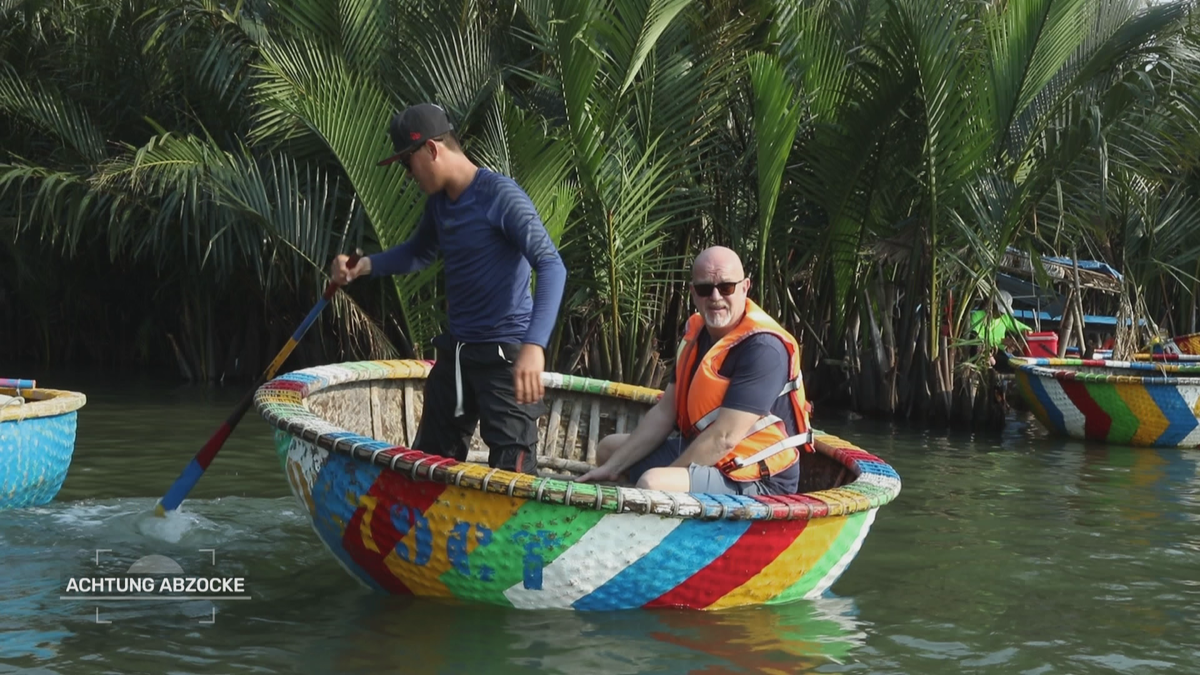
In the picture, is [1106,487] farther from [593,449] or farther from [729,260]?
[729,260]

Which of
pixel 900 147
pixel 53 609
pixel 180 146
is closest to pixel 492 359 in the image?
pixel 53 609

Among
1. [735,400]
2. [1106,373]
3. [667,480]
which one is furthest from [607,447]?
[1106,373]

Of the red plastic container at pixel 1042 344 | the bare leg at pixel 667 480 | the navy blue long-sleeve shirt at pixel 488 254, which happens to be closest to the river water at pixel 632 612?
the bare leg at pixel 667 480

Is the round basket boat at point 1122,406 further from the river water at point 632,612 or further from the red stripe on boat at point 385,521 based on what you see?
the red stripe on boat at point 385,521

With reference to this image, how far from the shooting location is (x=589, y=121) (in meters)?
9.98

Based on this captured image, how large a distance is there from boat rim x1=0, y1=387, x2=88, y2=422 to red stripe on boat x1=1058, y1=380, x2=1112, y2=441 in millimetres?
7895

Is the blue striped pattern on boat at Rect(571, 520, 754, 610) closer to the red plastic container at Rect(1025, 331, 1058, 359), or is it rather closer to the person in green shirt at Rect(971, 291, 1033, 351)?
the person in green shirt at Rect(971, 291, 1033, 351)

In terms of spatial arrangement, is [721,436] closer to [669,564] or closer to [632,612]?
[669,564]

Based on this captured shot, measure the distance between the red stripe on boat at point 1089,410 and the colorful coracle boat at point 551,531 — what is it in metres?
6.61

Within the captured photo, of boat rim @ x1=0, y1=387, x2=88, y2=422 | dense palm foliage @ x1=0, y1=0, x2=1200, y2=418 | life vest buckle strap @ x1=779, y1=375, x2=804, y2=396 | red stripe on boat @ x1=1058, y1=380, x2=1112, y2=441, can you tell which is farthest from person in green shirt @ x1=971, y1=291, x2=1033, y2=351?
boat rim @ x1=0, y1=387, x2=88, y2=422

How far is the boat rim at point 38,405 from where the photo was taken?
19.7 feet

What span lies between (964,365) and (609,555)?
25.4ft

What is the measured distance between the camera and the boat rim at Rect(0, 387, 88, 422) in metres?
6.02

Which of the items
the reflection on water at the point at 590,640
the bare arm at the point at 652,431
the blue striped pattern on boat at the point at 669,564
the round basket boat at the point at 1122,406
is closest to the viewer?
the reflection on water at the point at 590,640
